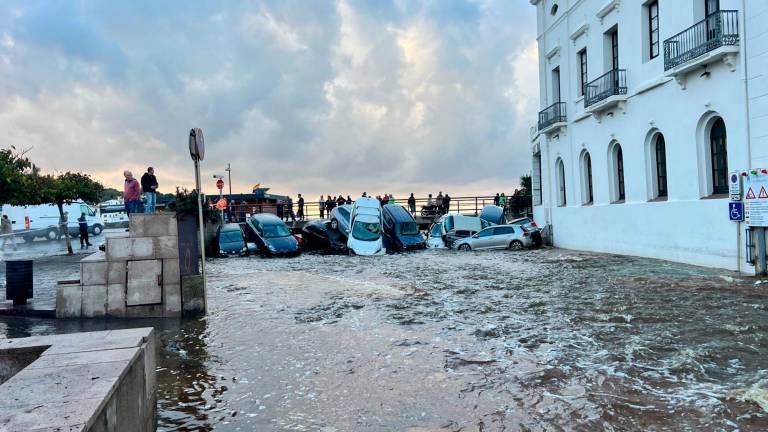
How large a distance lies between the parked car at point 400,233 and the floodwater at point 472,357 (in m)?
14.4

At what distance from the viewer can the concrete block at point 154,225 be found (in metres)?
9.54

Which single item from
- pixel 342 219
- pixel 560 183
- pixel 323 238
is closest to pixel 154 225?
pixel 342 219

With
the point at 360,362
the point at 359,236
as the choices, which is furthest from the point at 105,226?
the point at 360,362

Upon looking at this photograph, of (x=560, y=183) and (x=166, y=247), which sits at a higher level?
(x=560, y=183)

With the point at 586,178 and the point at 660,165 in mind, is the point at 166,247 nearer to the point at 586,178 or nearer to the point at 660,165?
the point at 660,165

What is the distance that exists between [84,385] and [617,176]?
21.9 m

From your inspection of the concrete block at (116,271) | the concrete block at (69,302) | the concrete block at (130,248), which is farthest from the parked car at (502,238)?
the concrete block at (69,302)

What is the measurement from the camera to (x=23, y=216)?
34531 millimetres

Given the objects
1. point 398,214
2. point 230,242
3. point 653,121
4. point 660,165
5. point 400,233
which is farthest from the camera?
point 398,214

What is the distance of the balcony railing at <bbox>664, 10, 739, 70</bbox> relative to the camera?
14148 millimetres

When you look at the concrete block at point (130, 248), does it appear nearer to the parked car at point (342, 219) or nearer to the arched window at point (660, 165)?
the arched window at point (660, 165)

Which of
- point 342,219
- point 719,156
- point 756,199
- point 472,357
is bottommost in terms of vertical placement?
point 472,357

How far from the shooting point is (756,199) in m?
13.2

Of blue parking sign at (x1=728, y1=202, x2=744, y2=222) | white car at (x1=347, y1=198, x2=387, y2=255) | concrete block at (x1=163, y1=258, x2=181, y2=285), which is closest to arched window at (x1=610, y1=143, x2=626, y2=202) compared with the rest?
blue parking sign at (x1=728, y1=202, x2=744, y2=222)
